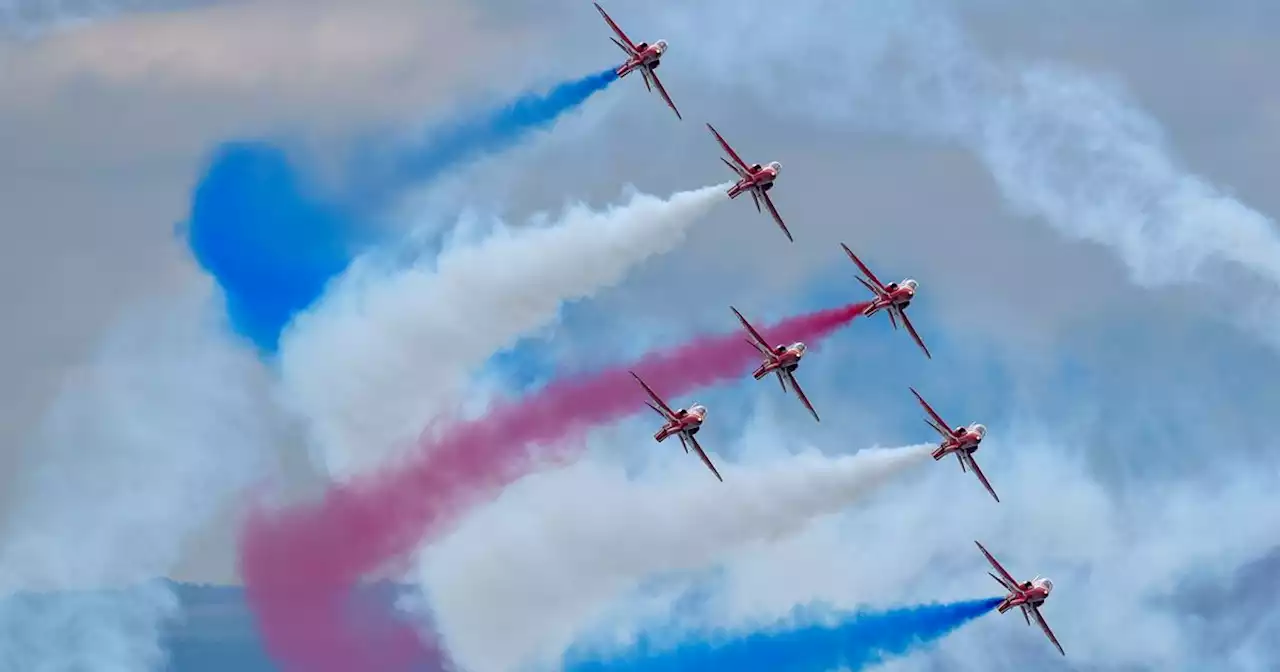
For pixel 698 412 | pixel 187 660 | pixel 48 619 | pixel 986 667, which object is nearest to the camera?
pixel 698 412

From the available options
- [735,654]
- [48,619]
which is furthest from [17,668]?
[735,654]

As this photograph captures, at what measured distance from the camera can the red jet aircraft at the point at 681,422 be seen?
86625 millimetres

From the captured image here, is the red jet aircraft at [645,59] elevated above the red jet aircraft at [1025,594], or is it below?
above

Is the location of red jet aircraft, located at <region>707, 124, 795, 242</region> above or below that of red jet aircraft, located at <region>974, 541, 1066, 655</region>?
above

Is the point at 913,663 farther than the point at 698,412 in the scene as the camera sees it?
Yes

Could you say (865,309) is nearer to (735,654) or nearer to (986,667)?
(735,654)

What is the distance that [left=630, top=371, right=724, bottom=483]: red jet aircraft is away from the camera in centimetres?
A: 8662

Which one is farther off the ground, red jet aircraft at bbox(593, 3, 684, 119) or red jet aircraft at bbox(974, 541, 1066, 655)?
red jet aircraft at bbox(593, 3, 684, 119)

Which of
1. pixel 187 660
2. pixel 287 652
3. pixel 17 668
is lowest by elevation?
pixel 287 652

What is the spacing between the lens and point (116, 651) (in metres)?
98.8

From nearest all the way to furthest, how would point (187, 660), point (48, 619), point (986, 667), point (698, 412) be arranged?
1. point (698, 412)
2. point (48, 619)
3. point (986, 667)
4. point (187, 660)

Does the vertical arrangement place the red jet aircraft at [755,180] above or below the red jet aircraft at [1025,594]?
above

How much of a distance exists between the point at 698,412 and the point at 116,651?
86.7ft

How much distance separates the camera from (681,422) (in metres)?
86.8
